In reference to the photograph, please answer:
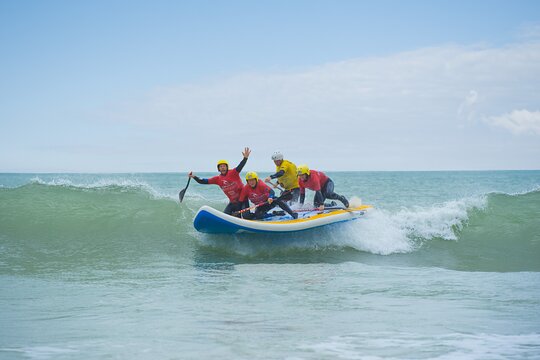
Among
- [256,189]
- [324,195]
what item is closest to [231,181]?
[256,189]

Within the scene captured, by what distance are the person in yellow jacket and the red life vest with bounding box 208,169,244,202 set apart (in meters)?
1.04

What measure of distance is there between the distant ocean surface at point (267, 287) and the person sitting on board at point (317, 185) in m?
0.69

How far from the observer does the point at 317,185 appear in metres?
12.0

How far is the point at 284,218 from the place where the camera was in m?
11.5

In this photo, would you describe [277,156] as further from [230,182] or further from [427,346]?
[427,346]

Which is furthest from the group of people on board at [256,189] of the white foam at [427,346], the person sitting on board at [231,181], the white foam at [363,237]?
the white foam at [427,346]

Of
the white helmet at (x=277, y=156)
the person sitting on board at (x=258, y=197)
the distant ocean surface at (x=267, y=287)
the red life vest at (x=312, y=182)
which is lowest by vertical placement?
the distant ocean surface at (x=267, y=287)

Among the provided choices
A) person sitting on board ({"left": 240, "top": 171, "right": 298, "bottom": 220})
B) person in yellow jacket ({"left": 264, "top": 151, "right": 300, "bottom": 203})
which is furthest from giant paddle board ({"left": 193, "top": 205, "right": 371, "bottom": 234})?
person in yellow jacket ({"left": 264, "top": 151, "right": 300, "bottom": 203})

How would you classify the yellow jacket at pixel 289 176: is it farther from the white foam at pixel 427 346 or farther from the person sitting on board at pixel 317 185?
the white foam at pixel 427 346

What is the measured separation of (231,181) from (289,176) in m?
1.66

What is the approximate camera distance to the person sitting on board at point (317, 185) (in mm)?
11801

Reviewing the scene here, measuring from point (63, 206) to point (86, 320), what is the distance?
11409 mm

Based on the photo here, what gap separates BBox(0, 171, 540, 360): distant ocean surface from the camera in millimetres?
5172

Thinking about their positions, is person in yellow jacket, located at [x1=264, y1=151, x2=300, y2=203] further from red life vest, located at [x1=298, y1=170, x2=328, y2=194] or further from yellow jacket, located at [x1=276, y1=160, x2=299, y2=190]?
red life vest, located at [x1=298, y1=170, x2=328, y2=194]
